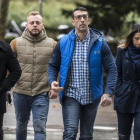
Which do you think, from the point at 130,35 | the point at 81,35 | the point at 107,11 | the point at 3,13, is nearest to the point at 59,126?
the point at 130,35

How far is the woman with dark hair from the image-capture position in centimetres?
611

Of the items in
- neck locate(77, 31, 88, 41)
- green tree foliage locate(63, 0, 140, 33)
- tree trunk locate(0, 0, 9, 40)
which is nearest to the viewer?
neck locate(77, 31, 88, 41)

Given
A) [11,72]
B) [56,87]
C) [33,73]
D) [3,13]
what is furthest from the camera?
[3,13]

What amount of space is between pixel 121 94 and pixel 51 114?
5.18 m

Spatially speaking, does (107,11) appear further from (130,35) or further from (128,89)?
(128,89)

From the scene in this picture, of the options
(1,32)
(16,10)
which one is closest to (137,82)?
(1,32)

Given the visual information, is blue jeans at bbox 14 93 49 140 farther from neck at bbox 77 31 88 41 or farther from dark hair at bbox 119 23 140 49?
dark hair at bbox 119 23 140 49

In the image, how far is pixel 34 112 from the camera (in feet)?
20.3

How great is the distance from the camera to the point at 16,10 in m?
58.7

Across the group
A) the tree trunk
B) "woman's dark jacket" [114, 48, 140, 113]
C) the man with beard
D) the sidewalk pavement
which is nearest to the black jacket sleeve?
the man with beard

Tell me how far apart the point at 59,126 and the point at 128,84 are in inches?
145

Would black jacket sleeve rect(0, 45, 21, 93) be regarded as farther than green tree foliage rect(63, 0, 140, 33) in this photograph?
No

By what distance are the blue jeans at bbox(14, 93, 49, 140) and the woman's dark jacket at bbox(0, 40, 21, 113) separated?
29.0 inches

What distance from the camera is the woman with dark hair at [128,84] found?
6109 millimetres
